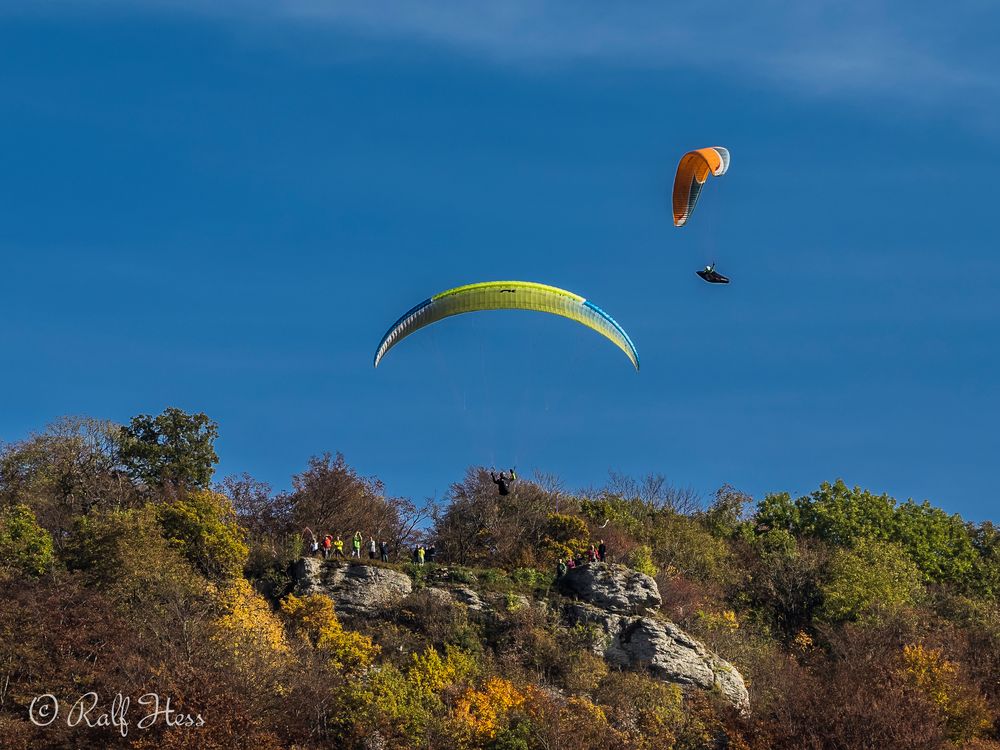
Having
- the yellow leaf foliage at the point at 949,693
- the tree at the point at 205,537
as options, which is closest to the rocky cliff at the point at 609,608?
the tree at the point at 205,537

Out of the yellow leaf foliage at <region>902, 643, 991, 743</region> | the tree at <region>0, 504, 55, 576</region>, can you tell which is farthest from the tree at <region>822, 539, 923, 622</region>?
the tree at <region>0, 504, 55, 576</region>

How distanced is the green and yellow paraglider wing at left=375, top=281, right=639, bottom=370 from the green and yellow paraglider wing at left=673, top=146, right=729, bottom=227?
16.3 feet

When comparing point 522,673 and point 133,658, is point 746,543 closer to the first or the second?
point 522,673

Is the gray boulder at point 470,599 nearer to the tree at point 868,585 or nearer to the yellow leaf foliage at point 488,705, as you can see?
the yellow leaf foliage at point 488,705

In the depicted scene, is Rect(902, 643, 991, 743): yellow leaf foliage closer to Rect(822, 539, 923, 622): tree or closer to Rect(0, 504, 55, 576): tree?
Rect(822, 539, 923, 622): tree

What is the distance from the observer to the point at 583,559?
61469 millimetres

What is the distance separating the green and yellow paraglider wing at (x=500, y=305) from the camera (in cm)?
5375

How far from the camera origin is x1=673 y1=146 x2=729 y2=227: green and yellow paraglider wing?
175ft

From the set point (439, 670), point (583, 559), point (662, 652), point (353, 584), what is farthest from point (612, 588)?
point (353, 584)

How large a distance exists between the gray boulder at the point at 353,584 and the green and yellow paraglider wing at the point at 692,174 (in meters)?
18.0

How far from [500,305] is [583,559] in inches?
532

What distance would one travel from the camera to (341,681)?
4916 centimetres

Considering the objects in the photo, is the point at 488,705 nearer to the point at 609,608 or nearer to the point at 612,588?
the point at 609,608

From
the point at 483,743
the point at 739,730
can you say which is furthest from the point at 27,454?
the point at 739,730
